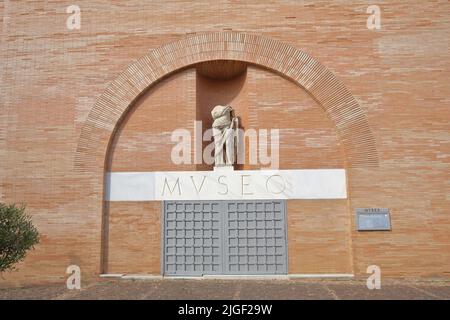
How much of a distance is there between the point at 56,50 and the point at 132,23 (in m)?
1.67

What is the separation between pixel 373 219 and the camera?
7266 millimetres

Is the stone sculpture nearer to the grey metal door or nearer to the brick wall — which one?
the brick wall

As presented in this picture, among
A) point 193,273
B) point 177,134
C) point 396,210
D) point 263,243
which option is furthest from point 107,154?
point 396,210

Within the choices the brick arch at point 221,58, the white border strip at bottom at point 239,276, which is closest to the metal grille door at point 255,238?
the white border strip at bottom at point 239,276

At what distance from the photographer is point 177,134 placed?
794 centimetres

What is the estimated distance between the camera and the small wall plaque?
723 cm

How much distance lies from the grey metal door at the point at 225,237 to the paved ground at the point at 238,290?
364 millimetres

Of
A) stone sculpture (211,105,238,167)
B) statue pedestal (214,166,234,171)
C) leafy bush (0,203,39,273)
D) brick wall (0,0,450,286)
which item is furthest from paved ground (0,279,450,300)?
stone sculpture (211,105,238,167)

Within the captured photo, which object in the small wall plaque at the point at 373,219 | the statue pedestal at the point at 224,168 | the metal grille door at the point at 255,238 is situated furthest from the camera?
the statue pedestal at the point at 224,168

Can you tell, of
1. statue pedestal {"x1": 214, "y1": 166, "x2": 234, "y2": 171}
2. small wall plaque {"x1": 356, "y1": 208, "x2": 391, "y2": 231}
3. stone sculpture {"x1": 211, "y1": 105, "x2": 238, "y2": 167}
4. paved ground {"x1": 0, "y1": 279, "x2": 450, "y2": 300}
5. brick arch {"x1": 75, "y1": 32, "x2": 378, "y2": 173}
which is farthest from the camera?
stone sculpture {"x1": 211, "y1": 105, "x2": 238, "y2": 167}

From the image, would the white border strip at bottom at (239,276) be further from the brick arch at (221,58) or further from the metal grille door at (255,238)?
the brick arch at (221,58)

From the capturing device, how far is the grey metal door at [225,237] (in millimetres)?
7520

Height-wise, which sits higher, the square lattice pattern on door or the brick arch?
the brick arch

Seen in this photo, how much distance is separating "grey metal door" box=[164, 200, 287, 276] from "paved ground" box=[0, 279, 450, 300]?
364 mm
